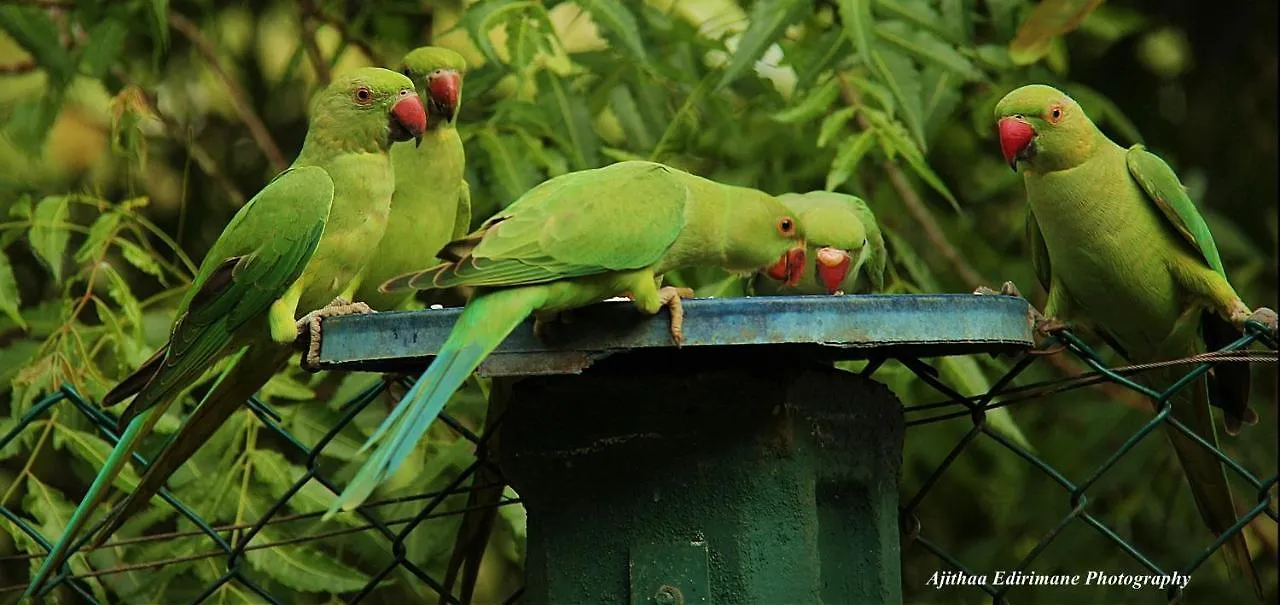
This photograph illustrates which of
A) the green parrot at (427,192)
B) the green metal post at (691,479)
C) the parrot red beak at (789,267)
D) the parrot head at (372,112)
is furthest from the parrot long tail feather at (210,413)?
the parrot red beak at (789,267)

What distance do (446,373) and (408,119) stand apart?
1142mm

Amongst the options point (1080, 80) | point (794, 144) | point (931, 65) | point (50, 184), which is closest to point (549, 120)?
point (794, 144)

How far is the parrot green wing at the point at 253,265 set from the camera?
2383mm

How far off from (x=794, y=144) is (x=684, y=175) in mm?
1282

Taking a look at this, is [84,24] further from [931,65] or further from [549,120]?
[931,65]

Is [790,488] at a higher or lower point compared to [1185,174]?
higher

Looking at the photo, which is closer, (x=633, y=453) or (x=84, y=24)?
(x=633, y=453)

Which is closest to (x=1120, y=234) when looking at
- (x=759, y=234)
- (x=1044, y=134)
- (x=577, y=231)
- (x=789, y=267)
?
(x=1044, y=134)

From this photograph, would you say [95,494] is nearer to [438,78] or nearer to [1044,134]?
[438,78]

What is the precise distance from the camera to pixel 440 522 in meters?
2.80

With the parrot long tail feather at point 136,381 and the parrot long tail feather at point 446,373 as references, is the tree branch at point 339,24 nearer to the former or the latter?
the parrot long tail feather at point 136,381

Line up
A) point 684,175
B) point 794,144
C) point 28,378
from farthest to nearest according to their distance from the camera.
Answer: point 794,144 → point 28,378 → point 684,175

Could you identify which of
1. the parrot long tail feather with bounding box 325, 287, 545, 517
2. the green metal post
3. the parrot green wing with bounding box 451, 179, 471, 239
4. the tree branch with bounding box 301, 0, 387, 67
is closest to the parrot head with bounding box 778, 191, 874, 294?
the parrot green wing with bounding box 451, 179, 471, 239

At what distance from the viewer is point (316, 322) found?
87.4 inches
